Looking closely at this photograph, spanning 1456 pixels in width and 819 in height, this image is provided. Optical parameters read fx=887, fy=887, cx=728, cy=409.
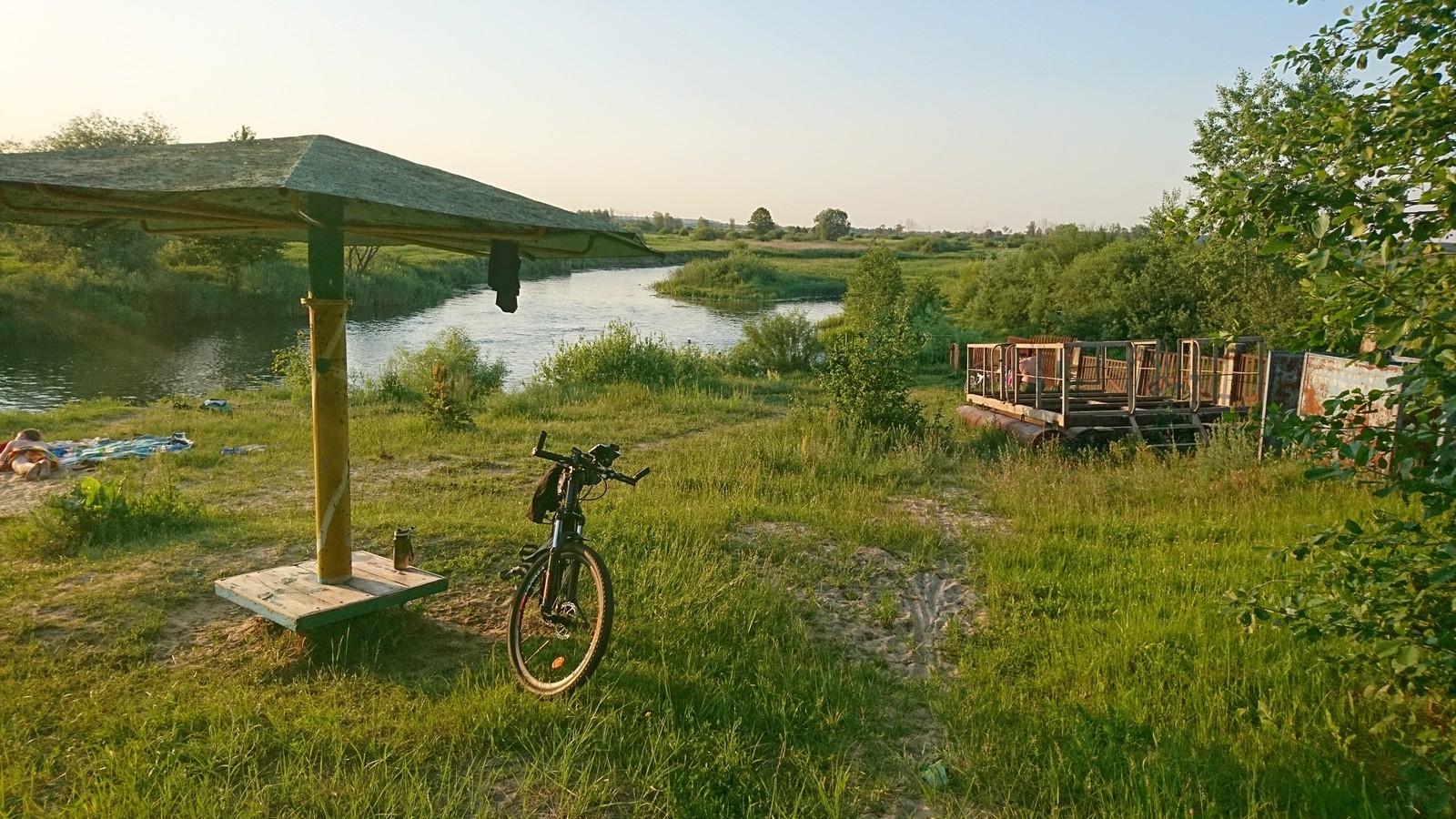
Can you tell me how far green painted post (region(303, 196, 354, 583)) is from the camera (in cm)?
446

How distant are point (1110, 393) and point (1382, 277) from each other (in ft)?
44.6

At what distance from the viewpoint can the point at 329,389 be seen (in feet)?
15.0

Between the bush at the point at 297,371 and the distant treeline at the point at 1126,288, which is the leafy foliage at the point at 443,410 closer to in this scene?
the bush at the point at 297,371

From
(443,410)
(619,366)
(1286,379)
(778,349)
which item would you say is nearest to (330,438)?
(443,410)

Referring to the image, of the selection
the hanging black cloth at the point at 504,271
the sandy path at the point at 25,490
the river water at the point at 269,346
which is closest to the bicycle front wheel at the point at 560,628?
the hanging black cloth at the point at 504,271

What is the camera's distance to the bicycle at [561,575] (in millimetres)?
4156

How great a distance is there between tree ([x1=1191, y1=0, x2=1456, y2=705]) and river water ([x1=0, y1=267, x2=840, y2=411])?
57.9 ft

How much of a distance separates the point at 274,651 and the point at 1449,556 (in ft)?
16.0

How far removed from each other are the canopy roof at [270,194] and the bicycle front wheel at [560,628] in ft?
5.60

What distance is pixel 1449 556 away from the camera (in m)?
2.63

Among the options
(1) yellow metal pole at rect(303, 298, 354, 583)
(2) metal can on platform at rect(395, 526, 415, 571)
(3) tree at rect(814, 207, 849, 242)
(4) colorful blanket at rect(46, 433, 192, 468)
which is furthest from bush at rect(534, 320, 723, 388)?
(3) tree at rect(814, 207, 849, 242)

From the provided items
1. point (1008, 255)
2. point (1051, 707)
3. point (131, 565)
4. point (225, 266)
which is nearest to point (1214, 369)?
point (1051, 707)

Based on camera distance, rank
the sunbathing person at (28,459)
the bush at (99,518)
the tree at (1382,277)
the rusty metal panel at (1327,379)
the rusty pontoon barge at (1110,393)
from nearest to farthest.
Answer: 1. the tree at (1382,277)
2. the bush at (99,518)
3. the sunbathing person at (28,459)
4. the rusty metal panel at (1327,379)
5. the rusty pontoon barge at (1110,393)

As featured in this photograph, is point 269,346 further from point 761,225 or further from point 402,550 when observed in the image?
point 761,225
